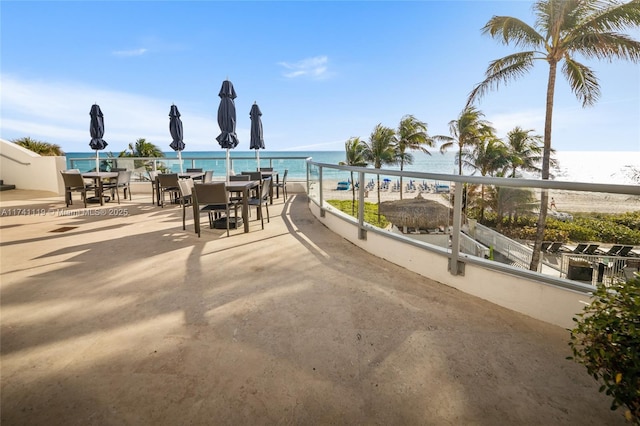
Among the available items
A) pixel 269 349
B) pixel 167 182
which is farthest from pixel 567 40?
pixel 269 349

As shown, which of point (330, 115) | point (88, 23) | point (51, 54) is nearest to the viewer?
point (88, 23)

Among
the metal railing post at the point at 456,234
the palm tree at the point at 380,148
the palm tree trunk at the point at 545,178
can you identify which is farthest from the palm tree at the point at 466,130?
the metal railing post at the point at 456,234

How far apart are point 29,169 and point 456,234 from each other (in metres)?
14.5

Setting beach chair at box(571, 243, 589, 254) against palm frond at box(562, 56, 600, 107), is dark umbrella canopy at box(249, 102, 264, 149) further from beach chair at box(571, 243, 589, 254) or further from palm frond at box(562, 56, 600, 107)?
palm frond at box(562, 56, 600, 107)

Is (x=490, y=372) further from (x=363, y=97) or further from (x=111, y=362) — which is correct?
(x=363, y=97)

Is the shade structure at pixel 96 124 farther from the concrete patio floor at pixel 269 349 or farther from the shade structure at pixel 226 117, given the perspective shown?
the concrete patio floor at pixel 269 349

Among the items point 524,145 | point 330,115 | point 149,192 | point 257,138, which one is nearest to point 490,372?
point 257,138

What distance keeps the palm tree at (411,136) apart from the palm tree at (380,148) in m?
1.50

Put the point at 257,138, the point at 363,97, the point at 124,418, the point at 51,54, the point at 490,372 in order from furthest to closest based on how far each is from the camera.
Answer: the point at 363,97 < the point at 51,54 < the point at 257,138 < the point at 490,372 < the point at 124,418

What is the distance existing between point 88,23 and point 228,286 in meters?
12.2

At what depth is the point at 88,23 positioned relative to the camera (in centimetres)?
1002

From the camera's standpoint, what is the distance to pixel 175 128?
31.1ft

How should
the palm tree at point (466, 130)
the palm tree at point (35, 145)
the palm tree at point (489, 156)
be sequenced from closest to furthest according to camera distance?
the palm tree at point (35, 145) < the palm tree at point (489, 156) < the palm tree at point (466, 130)

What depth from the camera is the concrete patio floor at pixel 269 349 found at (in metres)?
1.52
